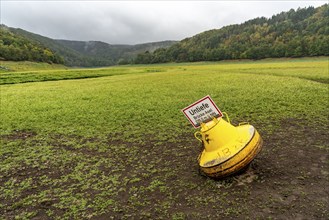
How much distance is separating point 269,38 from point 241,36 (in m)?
23.4

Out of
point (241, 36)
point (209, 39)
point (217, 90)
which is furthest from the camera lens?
point (209, 39)

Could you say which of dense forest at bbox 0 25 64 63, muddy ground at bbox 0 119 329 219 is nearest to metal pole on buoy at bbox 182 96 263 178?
muddy ground at bbox 0 119 329 219

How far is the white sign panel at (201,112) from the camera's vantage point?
20.9ft

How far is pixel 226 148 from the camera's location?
604 cm

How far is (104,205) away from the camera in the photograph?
547cm

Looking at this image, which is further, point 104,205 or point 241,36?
point 241,36

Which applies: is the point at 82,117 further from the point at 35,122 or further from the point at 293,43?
the point at 293,43

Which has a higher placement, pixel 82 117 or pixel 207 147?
pixel 207 147

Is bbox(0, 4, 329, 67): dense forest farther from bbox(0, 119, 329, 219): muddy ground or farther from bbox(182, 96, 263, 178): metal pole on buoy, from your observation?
bbox(182, 96, 263, 178): metal pole on buoy

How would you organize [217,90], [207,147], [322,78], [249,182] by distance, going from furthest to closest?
[322,78] < [217,90] < [207,147] < [249,182]

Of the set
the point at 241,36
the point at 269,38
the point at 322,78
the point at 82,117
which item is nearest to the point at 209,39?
the point at 241,36

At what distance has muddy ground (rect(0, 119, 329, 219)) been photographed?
5037 mm

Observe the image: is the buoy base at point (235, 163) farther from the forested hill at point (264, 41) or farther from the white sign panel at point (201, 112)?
the forested hill at point (264, 41)

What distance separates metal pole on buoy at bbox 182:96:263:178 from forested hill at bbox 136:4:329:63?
324 feet
